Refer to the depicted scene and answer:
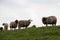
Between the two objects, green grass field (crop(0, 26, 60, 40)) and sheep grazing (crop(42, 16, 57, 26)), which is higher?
sheep grazing (crop(42, 16, 57, 26))

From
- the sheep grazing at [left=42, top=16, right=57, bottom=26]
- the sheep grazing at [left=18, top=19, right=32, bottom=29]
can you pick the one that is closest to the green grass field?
the sheep grazing at [left=42, top=16, right=57, bottom=26]

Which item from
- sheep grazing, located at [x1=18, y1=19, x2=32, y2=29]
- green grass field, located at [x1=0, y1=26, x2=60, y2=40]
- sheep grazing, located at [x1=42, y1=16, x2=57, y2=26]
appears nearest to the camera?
green grass field, located at [x1=0, y1=26, x2=60, y2=40]

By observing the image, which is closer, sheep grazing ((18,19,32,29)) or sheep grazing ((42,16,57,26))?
sheep grazing ((42,16,57,26))

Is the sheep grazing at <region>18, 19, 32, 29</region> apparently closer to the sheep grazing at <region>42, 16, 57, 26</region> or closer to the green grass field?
the sheep grazing at <region>42, 16, 57, 26</region>

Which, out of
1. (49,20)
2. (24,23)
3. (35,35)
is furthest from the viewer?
(24,23)

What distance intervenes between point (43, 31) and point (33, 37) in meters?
2.74

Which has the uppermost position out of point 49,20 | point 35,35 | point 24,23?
point 49,20

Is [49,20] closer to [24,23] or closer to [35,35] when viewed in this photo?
[24,23]

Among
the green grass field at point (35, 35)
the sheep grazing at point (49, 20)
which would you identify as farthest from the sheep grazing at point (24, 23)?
the green grass field at point (35, 35)

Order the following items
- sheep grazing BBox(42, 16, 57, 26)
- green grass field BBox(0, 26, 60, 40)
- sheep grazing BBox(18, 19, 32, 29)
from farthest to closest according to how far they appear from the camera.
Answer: sheep grazing BBox(18, 19, 32, 29) < sheep grazing BBox(42, 16, 57, 26) < green grass field BBox(0, 26, 60, 40)

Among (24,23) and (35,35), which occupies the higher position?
(24,23)

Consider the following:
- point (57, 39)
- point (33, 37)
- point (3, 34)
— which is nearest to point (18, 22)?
point (3, 34)

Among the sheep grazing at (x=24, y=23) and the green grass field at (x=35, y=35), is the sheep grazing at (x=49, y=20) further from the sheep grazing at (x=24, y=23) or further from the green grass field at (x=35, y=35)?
the green grass field at (x=35, y=35)

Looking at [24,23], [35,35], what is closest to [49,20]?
[24,23]
